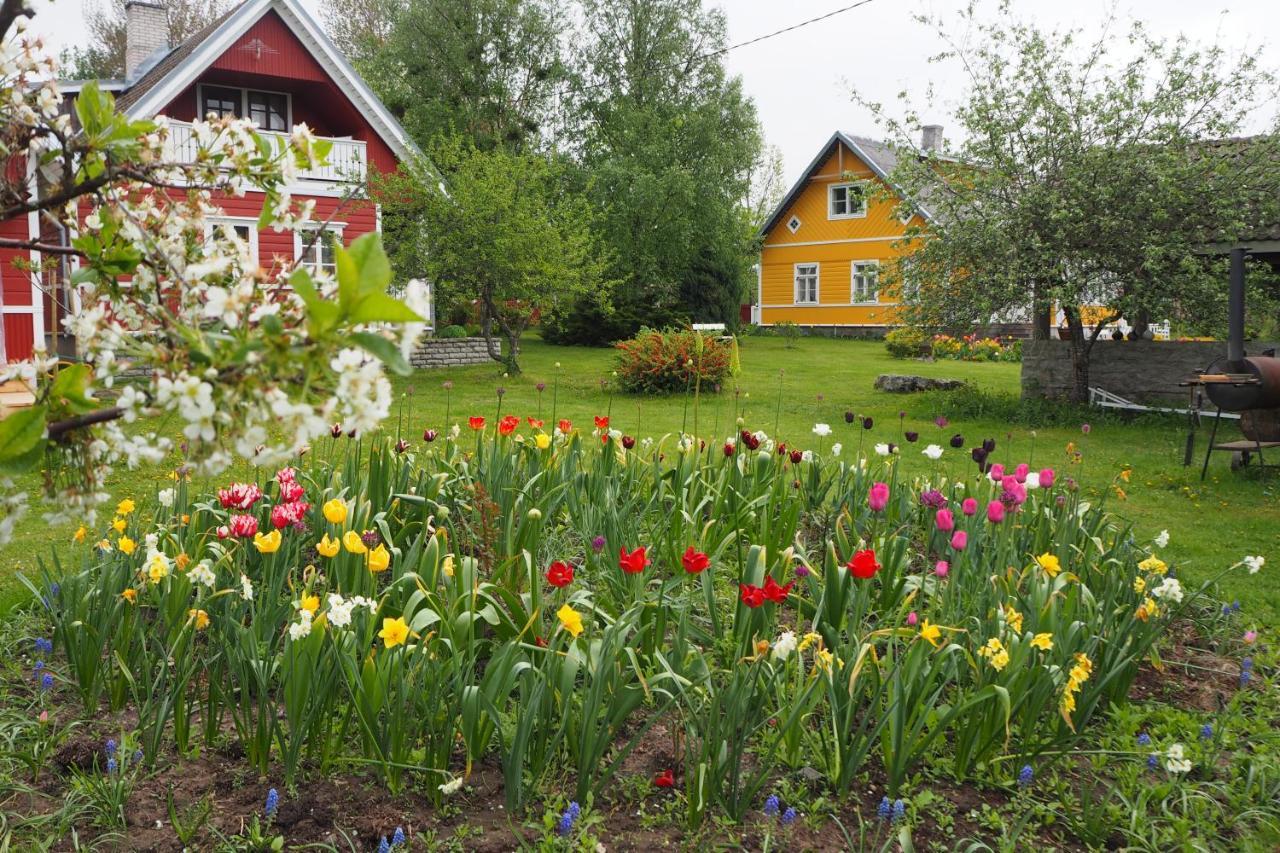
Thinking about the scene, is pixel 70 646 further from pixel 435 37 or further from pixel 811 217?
pixel 811 217

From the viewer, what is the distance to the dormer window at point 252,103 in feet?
61.0

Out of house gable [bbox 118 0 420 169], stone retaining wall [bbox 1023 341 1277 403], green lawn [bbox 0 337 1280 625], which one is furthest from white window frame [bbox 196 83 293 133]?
stone retaining wall [bbox 1023 341 1277 403]

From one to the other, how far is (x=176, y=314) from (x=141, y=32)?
2155 centimetres

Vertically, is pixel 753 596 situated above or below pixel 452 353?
below

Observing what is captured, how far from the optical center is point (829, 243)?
3066 centimetres

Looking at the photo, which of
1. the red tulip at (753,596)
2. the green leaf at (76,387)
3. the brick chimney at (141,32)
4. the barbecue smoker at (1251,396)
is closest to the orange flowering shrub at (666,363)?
the barbecue smoker at (1251,396)

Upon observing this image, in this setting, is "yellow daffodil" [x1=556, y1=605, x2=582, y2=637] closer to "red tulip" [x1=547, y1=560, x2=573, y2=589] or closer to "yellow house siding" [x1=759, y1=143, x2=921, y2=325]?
"red tulip" [x1=547, y1=560, x2=573, y2=589]

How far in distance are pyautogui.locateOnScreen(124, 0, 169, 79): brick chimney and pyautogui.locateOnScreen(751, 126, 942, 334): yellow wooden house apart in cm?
1739

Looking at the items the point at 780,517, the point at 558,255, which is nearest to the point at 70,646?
the point at 780,517

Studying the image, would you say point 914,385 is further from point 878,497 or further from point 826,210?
point 826,210

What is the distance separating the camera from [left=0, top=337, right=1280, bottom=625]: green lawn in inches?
222

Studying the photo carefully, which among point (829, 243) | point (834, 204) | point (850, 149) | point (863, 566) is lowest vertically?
point (863, 566)

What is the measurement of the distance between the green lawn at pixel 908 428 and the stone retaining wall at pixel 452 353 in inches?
37.8

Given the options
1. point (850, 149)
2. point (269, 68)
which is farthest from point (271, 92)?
point (850, 149)
